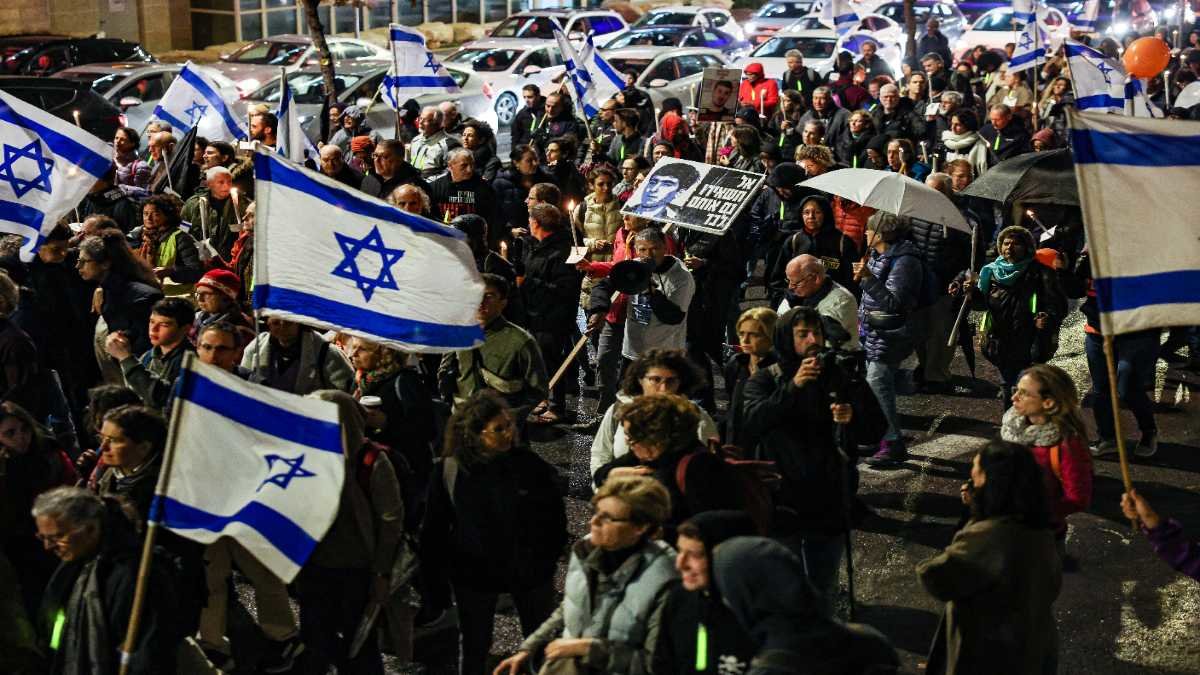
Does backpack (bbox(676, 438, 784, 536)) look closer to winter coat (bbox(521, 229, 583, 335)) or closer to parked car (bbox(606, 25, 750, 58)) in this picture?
winter coat (bbox(521, 229, 583, 335))

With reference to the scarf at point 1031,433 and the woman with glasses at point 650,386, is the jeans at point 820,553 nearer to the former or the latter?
the woman with glasses at point 650,386

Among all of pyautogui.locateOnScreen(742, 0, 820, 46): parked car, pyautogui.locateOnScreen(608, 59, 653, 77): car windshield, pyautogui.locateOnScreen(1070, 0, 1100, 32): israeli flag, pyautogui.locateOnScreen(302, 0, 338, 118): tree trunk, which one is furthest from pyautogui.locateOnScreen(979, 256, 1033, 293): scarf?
pyautogui.locateOnScreen(742, 0, 820, 46): parked car

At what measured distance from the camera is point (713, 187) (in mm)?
11500

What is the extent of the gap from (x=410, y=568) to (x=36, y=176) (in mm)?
3762

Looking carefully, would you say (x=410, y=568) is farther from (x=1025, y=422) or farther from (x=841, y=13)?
(x=841, y=13)

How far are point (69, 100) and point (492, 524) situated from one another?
1758 centimetres

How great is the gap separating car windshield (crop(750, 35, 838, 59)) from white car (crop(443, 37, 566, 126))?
3.80 metres

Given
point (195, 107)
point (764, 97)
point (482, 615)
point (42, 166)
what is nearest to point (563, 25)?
point (764, 97)

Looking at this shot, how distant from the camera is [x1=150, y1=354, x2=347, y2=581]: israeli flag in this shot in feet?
18.1

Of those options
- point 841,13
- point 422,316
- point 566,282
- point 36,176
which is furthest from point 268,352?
point 841,13

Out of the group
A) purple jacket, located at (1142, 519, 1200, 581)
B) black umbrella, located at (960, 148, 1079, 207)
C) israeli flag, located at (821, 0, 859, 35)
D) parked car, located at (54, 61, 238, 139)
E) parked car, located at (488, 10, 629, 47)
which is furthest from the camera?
parked car, located at (488, 10, 629, 47)

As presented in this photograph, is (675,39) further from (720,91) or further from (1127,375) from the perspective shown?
(1127,375)

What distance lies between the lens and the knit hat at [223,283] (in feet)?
29.6

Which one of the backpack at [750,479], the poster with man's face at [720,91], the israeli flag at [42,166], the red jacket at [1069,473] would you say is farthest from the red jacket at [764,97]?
the backpack at [750,479]
